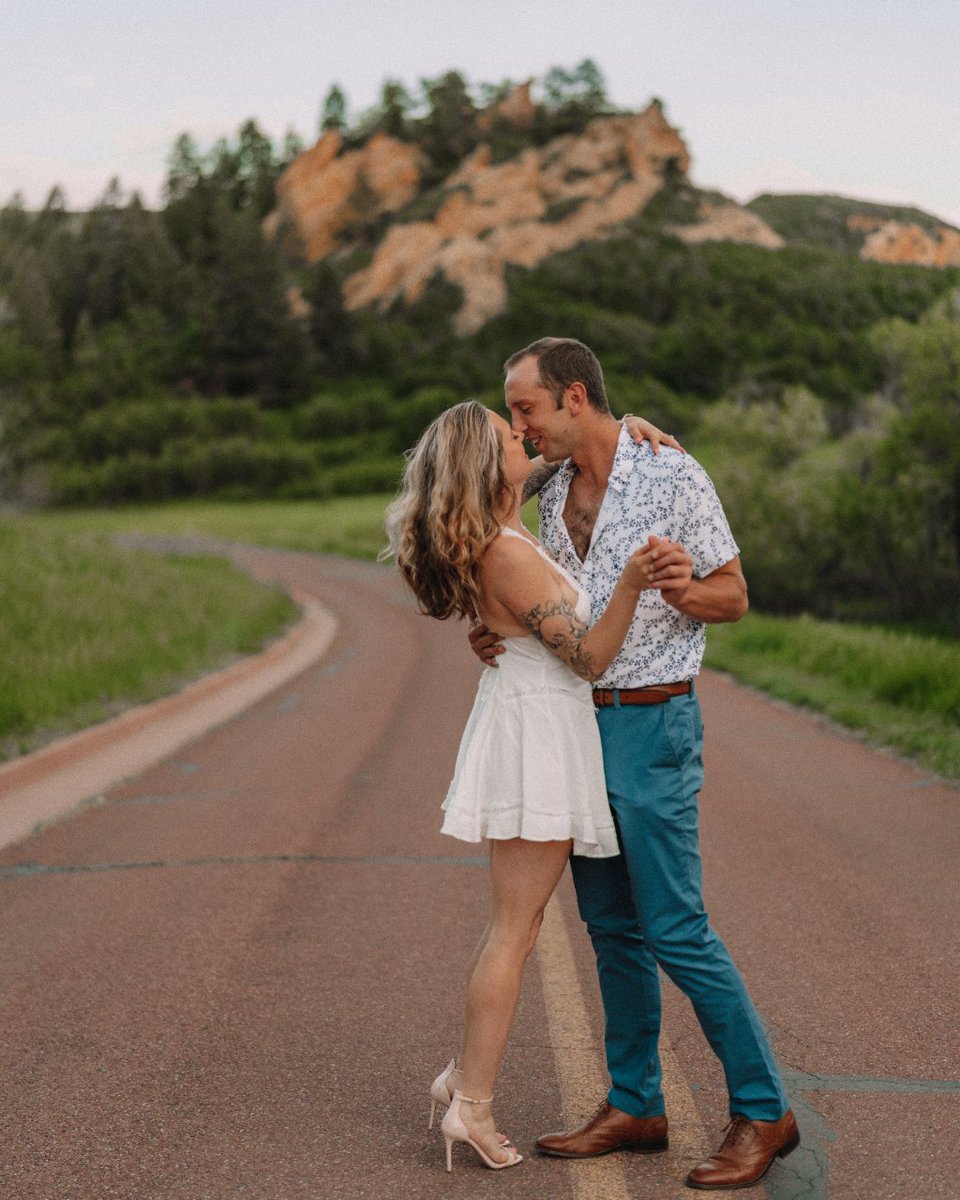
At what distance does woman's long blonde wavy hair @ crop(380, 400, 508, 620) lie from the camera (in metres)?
3.82

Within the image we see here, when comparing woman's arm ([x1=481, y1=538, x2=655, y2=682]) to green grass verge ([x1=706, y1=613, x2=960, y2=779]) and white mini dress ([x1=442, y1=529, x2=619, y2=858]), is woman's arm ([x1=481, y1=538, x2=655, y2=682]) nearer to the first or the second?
white mini dress ([x1=442, y1=529, x2=619, y2=858])

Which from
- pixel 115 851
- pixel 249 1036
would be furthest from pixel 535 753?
pixel 115 851

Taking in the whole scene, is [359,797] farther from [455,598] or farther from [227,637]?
[227,637]

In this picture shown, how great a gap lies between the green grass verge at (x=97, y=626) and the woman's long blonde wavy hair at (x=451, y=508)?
9002 millimetres

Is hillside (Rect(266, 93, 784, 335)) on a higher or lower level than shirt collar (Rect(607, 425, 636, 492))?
higher

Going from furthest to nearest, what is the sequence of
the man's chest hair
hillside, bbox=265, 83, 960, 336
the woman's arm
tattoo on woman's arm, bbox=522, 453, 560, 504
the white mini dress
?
hillside, bbox=265, 83, 960, 336
tattoo on woman's arm, bbox=522, 453, 560, 504
the man's chest hair
the white mini dress
the woman's arm

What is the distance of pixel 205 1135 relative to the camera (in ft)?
13.8

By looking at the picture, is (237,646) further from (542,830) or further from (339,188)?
(339,188)

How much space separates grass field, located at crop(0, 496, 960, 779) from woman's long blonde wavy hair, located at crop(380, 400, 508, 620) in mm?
7765

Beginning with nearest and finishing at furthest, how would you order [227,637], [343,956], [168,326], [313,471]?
[343,956] < [227,637] < [313,471] < [168,326]

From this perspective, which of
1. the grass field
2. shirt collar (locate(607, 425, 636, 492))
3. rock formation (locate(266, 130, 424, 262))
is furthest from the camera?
rock formation (locate(266, 130, 424, 262))

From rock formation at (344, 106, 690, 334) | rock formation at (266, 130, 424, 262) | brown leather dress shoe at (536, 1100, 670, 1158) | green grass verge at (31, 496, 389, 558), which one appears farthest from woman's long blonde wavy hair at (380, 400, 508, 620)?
rock formation at (266, 130, 424, 262)

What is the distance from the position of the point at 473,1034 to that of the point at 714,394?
110 meters

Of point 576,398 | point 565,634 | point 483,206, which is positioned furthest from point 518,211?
point 565,634
